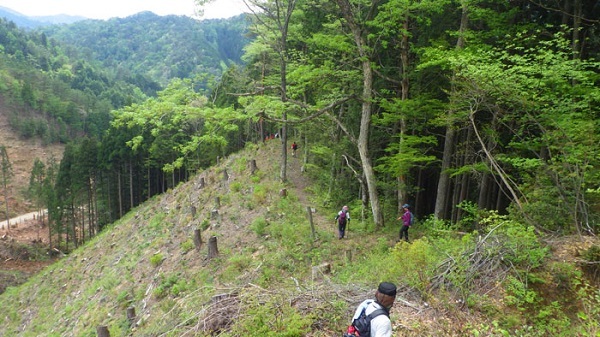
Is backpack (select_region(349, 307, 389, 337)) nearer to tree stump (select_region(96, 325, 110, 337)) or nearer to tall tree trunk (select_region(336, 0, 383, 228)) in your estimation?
tall tree trunk (select_region(336, 0, 383, 228))

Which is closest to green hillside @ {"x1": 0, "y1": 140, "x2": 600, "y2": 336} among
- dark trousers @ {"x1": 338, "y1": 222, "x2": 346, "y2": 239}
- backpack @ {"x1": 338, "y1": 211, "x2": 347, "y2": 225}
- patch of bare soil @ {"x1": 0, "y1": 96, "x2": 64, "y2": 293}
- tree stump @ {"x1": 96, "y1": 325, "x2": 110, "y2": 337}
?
dark trousers @ {"x1": 338, "y1": 222, "x2": 346, "y2": 239}

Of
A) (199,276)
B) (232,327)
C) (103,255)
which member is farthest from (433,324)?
(103,255)

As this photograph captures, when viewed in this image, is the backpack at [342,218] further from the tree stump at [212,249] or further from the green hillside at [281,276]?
the tree stump at [212,249]

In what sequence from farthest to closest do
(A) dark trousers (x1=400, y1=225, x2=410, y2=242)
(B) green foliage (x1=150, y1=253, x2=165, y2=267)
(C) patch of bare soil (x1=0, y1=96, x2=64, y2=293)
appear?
1. (C) patch of bare soil (x1=0, y1=96, x2=64, y2=293)
2. (B) green foliage (x1=150, y1=253, x2=165, y2=267)
3. (A) dark trousers (x1=400, y1=225, x2=410, y2=242)

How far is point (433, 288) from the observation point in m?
6.72

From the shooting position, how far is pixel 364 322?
13.2 feet

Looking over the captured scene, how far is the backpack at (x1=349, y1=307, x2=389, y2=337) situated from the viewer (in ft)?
12.9

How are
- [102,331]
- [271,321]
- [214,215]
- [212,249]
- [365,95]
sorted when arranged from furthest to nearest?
[214,215]
[212,249]
[365,95]
[102,331]
[271,321]

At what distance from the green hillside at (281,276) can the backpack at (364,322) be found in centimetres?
168

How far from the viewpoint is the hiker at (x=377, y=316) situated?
380cm

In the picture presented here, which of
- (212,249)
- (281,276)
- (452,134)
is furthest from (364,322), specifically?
(212,249)

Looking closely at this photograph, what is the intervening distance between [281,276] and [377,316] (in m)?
7.38

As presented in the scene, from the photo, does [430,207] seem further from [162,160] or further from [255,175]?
[162,160]

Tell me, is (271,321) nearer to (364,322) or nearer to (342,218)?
(364,322)
